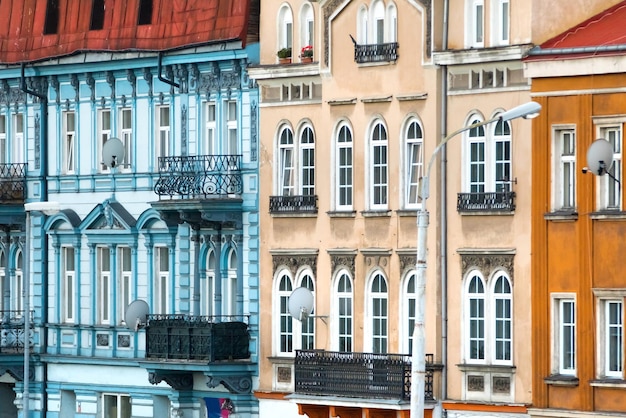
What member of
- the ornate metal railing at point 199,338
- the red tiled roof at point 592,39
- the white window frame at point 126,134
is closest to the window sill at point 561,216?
the red tiled roof at point 592,39

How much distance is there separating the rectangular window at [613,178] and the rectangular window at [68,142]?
20245mm

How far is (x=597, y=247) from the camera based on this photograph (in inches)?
2472

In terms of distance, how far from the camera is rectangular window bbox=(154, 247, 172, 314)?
2987 inches

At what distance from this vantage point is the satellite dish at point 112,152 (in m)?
75.9

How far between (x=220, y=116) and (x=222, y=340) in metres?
5.46

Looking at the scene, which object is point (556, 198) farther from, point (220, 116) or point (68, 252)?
point (68, 252)

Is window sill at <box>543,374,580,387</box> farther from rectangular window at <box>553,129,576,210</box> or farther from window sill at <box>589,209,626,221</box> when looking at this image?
rectangular window at <box>553,129,576,210</box>

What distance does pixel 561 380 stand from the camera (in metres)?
63.4

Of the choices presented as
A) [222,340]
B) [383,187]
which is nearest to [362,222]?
[383,187]

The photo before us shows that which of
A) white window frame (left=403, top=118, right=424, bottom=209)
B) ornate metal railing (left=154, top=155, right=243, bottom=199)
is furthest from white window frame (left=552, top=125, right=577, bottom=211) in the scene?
ornate metal railing (left=154, top=155, right=243, bottom=199)

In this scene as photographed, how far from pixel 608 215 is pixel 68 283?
70.0 ft

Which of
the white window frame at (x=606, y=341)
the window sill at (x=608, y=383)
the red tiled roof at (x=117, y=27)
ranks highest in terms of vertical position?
the red tiled roof at (x=117, y=27)

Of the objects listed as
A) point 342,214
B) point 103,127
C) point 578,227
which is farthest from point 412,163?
point 103,127

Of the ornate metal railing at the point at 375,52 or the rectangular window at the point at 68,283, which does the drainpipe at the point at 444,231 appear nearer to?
the ornate metal railing at the point at 375,52
